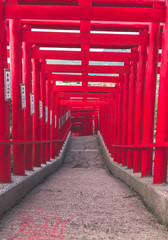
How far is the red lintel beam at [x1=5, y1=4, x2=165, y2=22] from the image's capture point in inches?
163

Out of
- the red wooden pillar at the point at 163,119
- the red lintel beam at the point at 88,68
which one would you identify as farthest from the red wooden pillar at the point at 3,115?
the red lintel beam at the point at 88,68

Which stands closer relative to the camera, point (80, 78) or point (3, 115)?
point (3, 115)

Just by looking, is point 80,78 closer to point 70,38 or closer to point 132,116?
point 132,116

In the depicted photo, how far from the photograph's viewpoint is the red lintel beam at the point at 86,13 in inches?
163

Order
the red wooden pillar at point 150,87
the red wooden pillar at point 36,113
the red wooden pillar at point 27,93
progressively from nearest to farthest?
the red wooden pillar at point 150,87 → the red wooden pillar at point 27,93 → the red wooden pillar at point 36,113

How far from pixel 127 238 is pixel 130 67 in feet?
19.6

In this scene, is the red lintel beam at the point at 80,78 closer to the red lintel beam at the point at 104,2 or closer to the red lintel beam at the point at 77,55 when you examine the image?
the red lintel beam at the point at 77,55

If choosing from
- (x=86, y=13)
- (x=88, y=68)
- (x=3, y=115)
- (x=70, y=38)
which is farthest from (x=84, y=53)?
(x=3, y=115)

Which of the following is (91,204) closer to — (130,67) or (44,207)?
(44,207)

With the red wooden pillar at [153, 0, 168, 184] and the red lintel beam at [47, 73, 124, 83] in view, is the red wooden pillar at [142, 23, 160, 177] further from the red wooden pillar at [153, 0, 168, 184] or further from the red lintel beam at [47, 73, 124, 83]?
the red lintel beam at [47, 73, 124, 83]

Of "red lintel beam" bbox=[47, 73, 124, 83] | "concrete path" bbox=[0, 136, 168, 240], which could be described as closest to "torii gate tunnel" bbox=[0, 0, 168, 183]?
"concrete path" bbox=[0, 136, 168, 240]

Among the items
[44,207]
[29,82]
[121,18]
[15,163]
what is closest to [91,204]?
[44,207]

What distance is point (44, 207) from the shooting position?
3713 mm

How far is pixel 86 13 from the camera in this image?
4.18 meters
